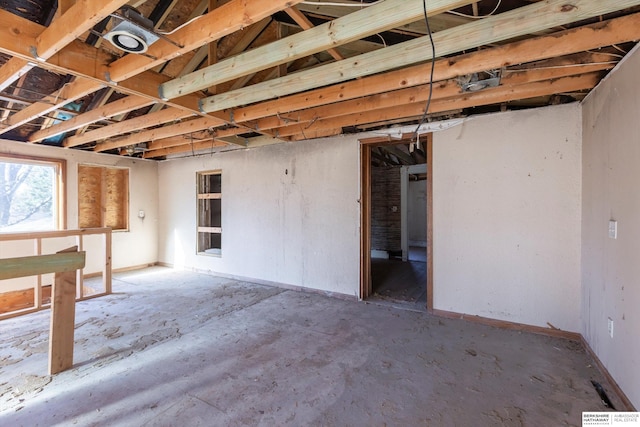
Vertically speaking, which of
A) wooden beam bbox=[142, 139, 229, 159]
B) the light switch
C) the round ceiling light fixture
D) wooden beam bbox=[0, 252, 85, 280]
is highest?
wooden beam bbox=[142, 139, 229, 159]

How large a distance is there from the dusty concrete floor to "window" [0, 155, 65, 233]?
6.72 feet

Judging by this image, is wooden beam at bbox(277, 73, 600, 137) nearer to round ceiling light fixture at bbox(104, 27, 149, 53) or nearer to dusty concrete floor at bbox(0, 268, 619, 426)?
round ceiling light fixture at bbox(104, 27, 149, 53)

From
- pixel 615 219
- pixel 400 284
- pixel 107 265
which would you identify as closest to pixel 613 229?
pixel 615 219

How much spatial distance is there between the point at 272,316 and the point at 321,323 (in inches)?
24.4

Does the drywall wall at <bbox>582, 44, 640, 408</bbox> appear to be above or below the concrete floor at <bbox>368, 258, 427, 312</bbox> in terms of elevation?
above

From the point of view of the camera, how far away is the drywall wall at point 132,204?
5000mm

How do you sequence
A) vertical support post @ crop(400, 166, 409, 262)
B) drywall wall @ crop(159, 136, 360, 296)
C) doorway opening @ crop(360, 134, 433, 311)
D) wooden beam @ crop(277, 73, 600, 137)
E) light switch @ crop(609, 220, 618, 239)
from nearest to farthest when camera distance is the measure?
light switch @ crop(609, 220, 618, 239)
wooden beam @ crop(277, 73, 600, 137)
doorway opening @ crop(360, 134, 433, 311)
drywall wall @ crop(159, 136, 360, 296)
vertical support post @ crop(400, 166, 409, 262)

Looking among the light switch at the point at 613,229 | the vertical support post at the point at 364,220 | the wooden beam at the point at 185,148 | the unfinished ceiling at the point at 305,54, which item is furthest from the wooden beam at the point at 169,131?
the light switch at the point at 613,229

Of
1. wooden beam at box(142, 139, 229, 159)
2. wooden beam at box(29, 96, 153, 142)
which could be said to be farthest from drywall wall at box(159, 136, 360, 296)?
wooden beam at box(29, 96, 153, 142)

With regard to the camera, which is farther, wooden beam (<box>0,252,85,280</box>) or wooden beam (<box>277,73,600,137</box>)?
wooden beam (<box>277,73,600,137</box>)

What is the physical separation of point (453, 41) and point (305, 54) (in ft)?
3.06

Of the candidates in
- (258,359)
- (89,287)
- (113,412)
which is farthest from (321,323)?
(89,287)

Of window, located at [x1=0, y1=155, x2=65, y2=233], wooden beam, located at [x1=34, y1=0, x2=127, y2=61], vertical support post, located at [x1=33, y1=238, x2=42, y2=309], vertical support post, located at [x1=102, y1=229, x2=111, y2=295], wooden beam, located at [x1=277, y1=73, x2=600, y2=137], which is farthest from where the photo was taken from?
window, located at [x1=0, y1=155, x2=65, y2=233]

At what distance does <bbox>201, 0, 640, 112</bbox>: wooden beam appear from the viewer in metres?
1.50
